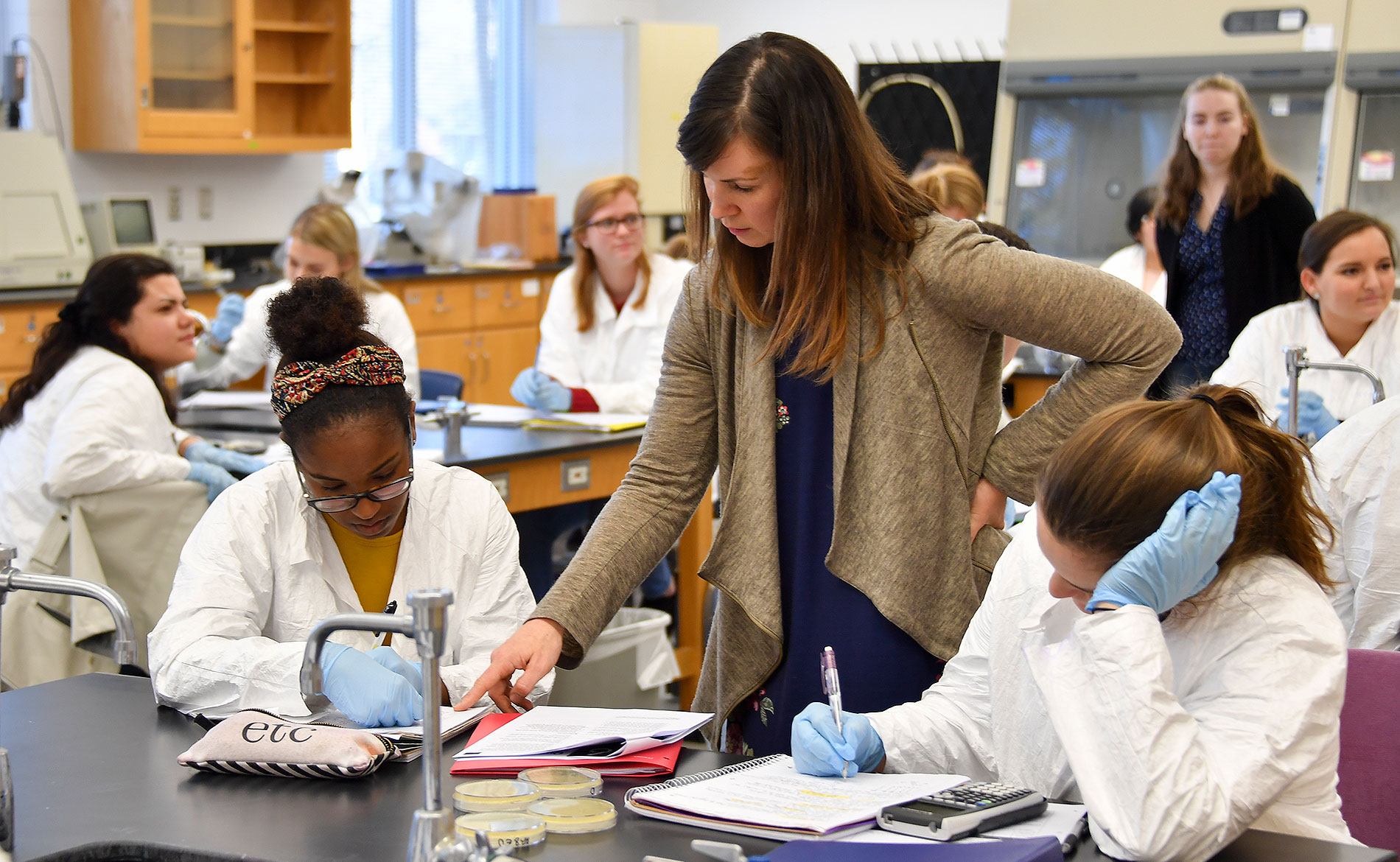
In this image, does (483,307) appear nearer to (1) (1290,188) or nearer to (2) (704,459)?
(1) (1290,188)

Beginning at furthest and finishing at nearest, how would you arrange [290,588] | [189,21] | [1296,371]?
[189,21] → [1296,371] → [290,588]

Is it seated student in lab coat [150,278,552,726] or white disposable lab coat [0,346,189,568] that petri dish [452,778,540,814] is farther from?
white disposable lab coat [0,346,189,568]

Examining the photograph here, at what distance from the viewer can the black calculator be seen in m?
1.11

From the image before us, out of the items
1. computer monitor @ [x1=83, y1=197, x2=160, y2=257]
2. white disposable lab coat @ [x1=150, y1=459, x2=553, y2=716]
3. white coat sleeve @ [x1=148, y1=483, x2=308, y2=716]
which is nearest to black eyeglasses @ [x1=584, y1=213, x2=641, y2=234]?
computer monitor @ [x1=83, y1=197, x2=160, y2=257]

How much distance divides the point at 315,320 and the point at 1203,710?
1.06m

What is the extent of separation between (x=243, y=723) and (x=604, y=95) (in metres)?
5.59

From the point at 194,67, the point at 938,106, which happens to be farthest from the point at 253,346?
the point at 938,106

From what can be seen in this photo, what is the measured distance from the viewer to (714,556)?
1.55 m

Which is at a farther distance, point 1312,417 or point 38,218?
point 38,218

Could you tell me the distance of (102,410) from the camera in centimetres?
270

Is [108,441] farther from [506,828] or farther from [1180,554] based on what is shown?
[1180,554]

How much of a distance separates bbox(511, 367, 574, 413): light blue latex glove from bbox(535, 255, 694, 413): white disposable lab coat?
8.8 inches

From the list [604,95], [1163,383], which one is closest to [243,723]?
[1163,383]

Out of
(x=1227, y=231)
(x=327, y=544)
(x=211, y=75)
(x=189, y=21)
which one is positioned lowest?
(x=327, y=544)
